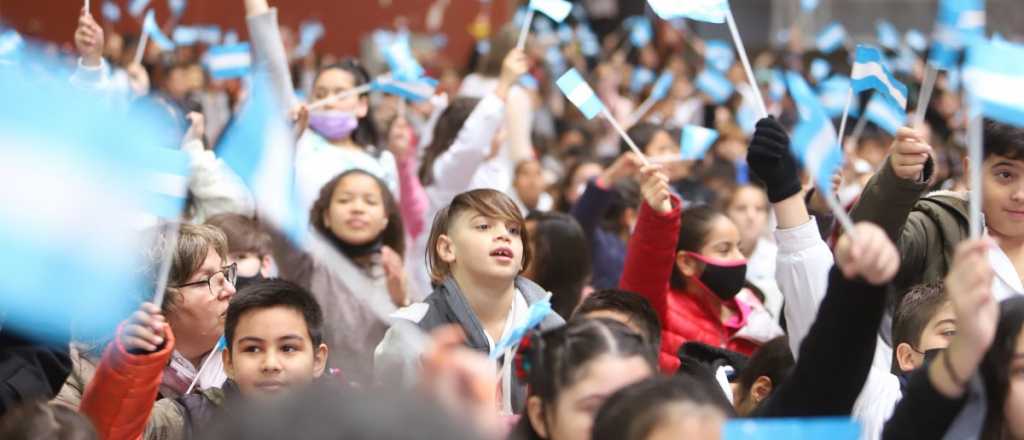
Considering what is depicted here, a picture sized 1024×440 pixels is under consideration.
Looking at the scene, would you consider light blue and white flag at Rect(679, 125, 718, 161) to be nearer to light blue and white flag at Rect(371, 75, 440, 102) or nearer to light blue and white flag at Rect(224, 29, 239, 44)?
light blue and white flag at Rect(371, 75, 440, 102)

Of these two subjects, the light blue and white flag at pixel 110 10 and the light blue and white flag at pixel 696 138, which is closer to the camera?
the light blue and white flag at pixel 696 138

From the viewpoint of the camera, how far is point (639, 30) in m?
12.5

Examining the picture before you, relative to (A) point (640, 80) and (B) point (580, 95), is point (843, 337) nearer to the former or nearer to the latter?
(B) point (580, 95)

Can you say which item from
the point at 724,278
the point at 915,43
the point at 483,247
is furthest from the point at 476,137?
the point at 915,43

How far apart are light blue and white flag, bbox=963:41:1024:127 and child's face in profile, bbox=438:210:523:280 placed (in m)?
1.59

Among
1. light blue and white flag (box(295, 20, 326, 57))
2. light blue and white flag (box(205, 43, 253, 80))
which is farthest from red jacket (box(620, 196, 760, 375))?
light blue and white flag (box(295, 20, 326, 57))

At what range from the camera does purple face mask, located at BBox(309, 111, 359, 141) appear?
18.1 feet

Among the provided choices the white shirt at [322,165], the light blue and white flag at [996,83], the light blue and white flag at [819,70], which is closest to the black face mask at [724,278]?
the white shirt at [322,165]

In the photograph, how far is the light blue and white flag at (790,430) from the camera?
2.29 m

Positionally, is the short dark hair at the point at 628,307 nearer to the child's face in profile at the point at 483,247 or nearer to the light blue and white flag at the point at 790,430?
Result: the child's face in profile at the point at 483,247

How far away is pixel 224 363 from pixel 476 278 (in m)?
Result: 0.74

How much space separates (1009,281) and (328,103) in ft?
9.29

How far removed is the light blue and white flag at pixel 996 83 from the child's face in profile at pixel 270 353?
1646 millimetres

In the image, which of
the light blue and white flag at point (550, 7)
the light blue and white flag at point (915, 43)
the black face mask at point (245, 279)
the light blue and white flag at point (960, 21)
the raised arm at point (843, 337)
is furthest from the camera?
the light blue and white flag at point (915, 43)
